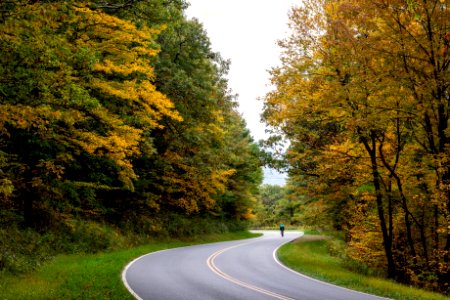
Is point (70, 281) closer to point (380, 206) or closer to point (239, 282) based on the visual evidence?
point (239, 282)

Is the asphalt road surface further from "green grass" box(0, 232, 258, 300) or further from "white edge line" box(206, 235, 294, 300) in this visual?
"green grass" box(0, 232, 258, 300)

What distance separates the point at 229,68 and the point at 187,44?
4.84 m

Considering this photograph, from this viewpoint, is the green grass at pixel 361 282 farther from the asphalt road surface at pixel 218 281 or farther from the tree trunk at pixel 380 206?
the tree trunk at pixel 380 206

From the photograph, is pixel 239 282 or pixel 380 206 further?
pixel 380 206

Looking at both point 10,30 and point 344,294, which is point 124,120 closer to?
point 10,30

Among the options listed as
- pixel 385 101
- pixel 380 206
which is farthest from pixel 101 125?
pixel 380 206

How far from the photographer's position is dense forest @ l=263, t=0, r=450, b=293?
41.7 ft

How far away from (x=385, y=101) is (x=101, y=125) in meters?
11.0

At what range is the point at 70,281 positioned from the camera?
1125cm

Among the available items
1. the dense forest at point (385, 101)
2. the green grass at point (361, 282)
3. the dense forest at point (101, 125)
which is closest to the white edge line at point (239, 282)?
the green grass at point (361, 282)

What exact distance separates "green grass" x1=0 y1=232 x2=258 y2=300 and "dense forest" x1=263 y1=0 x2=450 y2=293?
906 centimetres

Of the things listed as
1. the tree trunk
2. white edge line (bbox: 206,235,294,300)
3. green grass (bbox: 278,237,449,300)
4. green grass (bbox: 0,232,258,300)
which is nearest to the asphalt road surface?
white edge line (bbox: 206,235,294,300)

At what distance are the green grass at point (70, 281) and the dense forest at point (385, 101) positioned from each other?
906cm

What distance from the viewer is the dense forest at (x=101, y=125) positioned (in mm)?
8680
